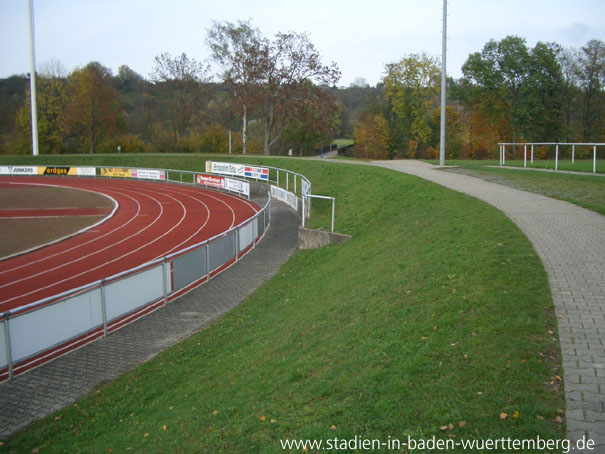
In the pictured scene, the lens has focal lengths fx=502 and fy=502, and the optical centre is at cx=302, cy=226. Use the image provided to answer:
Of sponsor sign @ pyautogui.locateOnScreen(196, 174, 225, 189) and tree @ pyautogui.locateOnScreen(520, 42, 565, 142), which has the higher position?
tree @ pyautogui.locateOnScreen(520, 42, 565, 142)

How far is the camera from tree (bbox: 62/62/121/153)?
68.4 metres

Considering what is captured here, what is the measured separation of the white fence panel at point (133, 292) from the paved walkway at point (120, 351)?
0.42 m

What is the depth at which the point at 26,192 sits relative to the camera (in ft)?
123

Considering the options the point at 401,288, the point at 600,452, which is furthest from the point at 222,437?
the point at 401,288

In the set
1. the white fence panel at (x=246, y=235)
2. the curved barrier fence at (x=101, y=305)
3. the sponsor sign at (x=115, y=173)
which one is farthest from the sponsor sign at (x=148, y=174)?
the curved barrier fence at (x=101, y=305)

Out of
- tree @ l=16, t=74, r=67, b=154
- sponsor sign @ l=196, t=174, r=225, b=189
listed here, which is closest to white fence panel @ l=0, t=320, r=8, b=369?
sponsor sign @ l=196, t=174, r=225, b=189

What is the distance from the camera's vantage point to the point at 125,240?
2258 centimetres

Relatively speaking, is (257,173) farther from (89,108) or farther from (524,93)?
(89,108)

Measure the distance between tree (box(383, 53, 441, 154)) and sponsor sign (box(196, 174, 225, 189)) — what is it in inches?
992

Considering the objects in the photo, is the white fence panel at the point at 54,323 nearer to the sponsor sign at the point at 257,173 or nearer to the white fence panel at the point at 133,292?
the white fence panel at the point at 133,292

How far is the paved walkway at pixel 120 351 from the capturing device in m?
8.38

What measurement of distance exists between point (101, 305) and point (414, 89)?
5040 centimetres

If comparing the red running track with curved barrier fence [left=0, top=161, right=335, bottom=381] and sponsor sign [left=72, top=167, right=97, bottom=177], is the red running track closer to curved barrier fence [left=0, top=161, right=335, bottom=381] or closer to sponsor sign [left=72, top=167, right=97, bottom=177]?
curved barrier fence [left=0, top=161, right=335, bottom=381]

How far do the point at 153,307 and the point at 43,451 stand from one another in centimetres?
649
